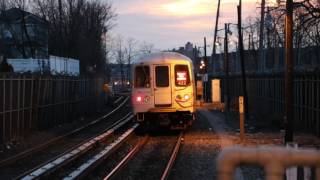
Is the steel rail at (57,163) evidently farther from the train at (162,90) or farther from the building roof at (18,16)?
the building roof at (18,16)

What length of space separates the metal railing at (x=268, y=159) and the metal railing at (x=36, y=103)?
1796cm

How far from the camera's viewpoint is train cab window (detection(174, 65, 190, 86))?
25438mm

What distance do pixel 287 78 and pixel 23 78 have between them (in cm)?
1040

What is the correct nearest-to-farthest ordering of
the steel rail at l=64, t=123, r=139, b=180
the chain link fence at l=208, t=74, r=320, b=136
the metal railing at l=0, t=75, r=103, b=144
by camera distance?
the steel rail at l=64, t=123, r=139, b=180
the metal railing at l=0, t=75, r=103, b=144
the chain link fence at l=208, t=74, r=320, b=136

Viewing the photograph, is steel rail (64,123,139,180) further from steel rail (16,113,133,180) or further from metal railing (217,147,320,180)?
metal railing (217,147,320,180)

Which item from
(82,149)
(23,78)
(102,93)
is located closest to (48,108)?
(23,78)

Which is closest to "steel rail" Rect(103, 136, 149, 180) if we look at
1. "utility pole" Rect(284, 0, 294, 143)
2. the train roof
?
the train roof

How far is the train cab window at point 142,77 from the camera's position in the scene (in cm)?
2547

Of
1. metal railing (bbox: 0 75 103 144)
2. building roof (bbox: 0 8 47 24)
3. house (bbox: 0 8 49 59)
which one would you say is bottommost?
metal railing (bbox: 0 75 103 144)

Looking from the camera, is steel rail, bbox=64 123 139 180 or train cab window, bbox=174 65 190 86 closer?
steel rail, bbox=64 123 139 180

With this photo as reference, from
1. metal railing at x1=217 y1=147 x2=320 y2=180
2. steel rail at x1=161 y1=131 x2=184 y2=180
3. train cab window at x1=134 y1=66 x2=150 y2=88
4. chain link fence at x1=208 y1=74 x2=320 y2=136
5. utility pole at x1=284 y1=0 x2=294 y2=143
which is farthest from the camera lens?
train cab window at x1=134 y1=66 x2=150 y2=88

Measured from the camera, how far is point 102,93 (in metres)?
50.9

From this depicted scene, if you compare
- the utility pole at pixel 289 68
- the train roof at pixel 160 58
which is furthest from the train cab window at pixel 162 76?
the utility pole at pixel 289 68

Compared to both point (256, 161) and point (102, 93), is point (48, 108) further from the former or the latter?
point (256, 161)
